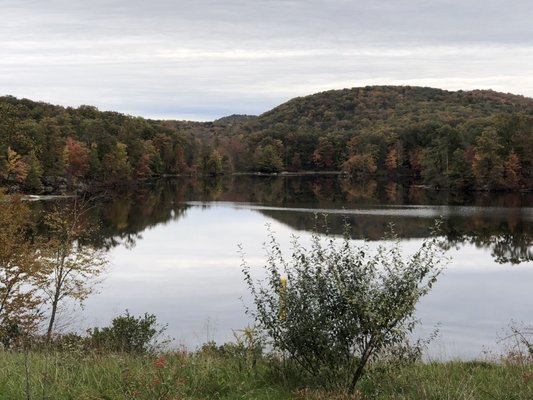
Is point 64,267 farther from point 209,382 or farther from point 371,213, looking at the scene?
point 371,213

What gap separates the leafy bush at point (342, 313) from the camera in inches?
266

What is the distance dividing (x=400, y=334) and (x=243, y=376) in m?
2.20

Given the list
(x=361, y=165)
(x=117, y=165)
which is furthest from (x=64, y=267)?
(x=361, y=165)

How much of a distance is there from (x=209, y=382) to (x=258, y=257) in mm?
24114

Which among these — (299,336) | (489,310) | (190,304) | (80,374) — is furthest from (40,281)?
(489,310)

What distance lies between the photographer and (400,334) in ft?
22.4

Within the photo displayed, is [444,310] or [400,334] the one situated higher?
[400,334]

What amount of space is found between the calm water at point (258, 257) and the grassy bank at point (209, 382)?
2913mm

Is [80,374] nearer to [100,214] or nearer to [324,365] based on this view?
[324,365]

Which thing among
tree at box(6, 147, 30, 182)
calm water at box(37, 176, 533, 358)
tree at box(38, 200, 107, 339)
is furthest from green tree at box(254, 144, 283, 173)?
tree at box(38, 200, 107, 339)

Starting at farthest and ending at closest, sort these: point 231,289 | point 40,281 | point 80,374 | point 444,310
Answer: point 231,289, point 444,310, point 40,281, point 80,374

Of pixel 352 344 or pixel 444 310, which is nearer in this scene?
pixel 352 344

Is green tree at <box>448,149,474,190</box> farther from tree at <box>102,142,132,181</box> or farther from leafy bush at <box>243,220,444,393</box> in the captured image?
leafy bush at <box>243,220,444,393</box>

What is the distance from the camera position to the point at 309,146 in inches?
6447
